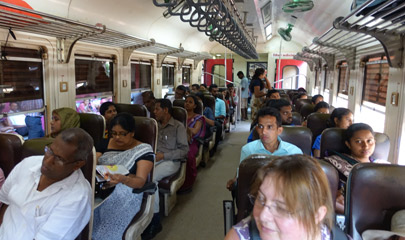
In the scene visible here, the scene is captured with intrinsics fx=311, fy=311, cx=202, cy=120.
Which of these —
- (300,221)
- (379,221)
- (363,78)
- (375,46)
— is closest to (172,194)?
(379,221)

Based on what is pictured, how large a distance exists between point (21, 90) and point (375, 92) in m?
5.35

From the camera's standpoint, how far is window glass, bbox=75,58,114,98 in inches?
204

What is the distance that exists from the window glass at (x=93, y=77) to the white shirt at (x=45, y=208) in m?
3.37

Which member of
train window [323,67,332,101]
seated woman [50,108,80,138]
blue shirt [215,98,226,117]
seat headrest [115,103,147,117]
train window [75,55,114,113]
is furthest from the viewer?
train window [323,67,332,101]

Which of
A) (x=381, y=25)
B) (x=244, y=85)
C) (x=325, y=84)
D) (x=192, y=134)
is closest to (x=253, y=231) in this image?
(x=381, y=25)

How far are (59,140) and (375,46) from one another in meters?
5.07

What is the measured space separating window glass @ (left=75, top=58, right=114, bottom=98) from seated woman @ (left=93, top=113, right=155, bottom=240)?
267 cm

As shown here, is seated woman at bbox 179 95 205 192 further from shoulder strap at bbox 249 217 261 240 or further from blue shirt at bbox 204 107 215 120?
shoulder strap at bbox 249 217 261 240

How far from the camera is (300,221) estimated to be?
116 centimetres

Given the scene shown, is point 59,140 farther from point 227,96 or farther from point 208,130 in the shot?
point 227,96

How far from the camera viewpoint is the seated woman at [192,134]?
4509 mm

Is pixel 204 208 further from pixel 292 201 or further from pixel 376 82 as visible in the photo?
pixel 376 82

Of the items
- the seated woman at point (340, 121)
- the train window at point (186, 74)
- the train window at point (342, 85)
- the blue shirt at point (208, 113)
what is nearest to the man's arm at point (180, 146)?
the seated woman at point (340, 121)

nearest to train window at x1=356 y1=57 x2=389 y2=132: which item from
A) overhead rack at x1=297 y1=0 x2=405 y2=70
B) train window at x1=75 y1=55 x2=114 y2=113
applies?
overhead rack at x1=297 y1=0 x2=405 y2=70
